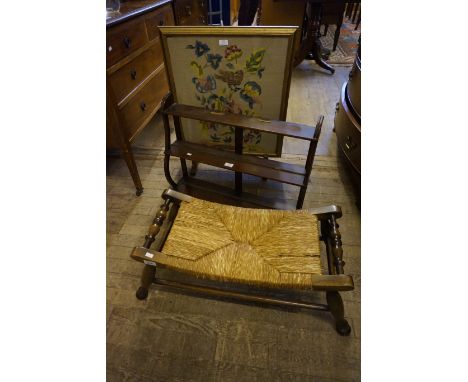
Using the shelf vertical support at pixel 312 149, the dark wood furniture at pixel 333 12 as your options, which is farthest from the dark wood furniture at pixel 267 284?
the dark wood furniture at pixel 333 12

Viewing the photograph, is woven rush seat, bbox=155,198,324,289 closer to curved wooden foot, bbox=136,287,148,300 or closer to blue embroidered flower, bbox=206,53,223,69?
curved wooden foot, bbox=136,287,148,300

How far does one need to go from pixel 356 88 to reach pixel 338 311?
119 centimetres

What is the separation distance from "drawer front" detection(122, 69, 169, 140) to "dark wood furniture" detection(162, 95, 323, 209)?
9.3 inches

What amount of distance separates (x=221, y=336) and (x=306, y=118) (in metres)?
2.01

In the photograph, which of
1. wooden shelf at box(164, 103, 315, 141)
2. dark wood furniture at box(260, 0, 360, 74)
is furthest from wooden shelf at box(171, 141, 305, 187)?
dark wood furniture at box(260, 0, 360, 74)

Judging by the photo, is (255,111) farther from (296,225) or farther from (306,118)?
(306,118)

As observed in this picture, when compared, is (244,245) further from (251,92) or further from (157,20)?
(157,20)

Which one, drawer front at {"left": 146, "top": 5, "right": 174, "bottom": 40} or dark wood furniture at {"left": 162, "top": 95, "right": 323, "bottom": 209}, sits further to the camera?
drawer front at {"left": 146, "top": 5, "right": 174, "bottom": 40}

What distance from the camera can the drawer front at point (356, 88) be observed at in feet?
4.70

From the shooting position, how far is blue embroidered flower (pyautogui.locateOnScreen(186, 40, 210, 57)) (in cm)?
125

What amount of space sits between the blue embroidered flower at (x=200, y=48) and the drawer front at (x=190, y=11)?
877mm

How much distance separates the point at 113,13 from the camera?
1335mm

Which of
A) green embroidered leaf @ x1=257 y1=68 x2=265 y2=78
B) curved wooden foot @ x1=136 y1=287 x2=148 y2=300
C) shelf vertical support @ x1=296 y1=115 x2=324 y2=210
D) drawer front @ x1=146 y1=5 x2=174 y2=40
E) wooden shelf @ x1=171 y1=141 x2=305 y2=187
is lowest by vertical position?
curved wooden foot @ x1=136 y1=287 x2=148 y2=300

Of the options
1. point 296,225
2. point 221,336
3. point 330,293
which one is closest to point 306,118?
point 296,225
